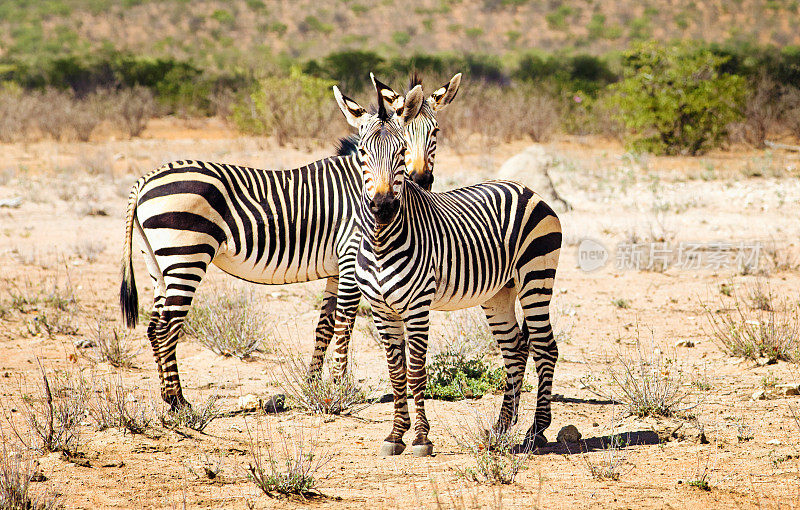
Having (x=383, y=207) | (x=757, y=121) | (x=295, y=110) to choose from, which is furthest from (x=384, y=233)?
(x=757, y=121)

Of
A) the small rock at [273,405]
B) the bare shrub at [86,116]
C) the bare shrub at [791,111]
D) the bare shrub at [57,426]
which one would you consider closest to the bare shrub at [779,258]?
the small rock at [273,405]

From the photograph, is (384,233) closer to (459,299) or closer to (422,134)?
(459,299)

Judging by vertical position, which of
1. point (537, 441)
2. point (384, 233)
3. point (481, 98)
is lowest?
point (537, 441)

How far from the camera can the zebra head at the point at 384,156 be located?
4625 mm

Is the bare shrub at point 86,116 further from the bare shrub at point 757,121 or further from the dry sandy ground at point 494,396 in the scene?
the bare shrub at point 757,121

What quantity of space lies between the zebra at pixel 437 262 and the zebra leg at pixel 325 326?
4.44ft

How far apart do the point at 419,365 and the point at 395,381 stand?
215 millimetres

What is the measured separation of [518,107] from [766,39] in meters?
34.5

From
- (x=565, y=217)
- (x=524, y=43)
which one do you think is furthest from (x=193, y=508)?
(x=524, y=43)

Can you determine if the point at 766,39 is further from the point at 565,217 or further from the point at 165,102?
the point at 565,217

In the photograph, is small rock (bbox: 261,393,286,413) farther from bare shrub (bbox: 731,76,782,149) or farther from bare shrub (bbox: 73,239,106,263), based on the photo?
bare shrub (bbox: 731,76,782,149)

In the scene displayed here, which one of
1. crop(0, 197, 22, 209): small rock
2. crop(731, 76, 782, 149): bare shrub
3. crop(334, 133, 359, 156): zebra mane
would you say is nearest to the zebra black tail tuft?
crop(334, 133, 359, 156): zebra mane

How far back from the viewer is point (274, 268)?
20.9ft

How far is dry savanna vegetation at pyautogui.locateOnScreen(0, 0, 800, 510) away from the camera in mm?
4754
